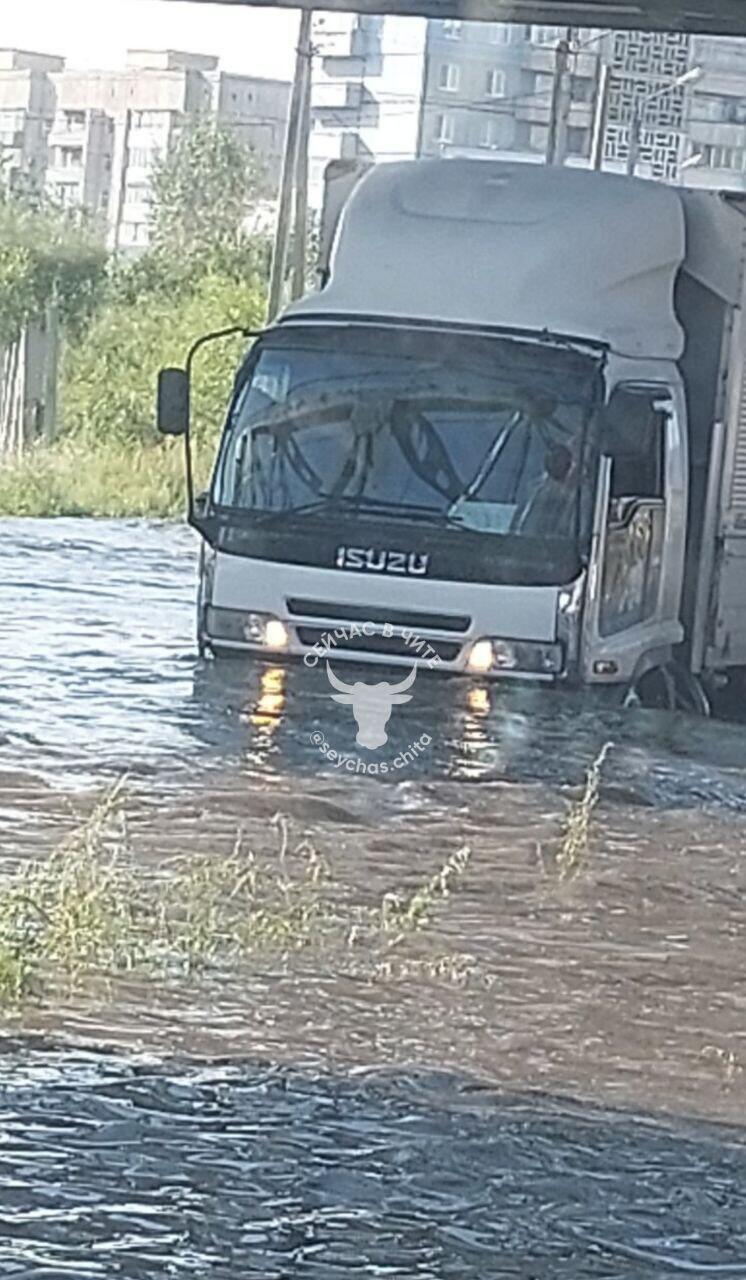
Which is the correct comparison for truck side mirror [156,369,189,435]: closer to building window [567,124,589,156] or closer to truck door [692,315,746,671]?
truck door [692,315,746,671]

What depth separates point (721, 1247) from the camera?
6062 millimetres

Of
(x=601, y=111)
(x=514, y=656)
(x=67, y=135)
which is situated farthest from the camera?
(x=67, y=135)

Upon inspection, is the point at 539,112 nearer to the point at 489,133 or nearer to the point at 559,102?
the point at 489,133

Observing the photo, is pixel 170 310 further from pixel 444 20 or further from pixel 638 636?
pixel 638 636

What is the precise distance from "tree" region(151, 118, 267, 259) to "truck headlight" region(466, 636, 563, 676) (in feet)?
114

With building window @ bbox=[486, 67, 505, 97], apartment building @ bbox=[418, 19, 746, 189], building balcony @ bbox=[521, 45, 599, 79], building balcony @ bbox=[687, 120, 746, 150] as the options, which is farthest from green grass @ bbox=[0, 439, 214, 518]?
building window @ bbox=[486, 67, 505, 97]

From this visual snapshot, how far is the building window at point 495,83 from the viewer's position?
150 feet

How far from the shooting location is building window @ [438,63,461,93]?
150 feet

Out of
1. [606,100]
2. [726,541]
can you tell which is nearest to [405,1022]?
[726,541]

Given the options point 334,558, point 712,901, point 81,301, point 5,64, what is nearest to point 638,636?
point 334,558

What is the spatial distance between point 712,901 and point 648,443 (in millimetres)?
4289

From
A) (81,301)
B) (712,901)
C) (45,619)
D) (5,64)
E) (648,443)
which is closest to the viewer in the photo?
(712,901)

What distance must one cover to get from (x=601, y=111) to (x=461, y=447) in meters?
25.8

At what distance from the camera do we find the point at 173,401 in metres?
14.3
